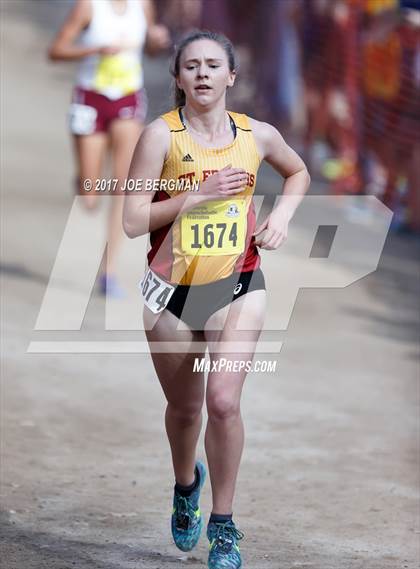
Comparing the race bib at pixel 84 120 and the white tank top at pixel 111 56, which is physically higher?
the white tank top at pixel 111 56

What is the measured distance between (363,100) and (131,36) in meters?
4.52

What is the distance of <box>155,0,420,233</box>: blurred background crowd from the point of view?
1209cm

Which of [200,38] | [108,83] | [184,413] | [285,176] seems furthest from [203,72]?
[108,83]

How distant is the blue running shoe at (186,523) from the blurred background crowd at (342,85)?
22.5 ft

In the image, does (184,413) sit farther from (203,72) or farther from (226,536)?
(203,72)

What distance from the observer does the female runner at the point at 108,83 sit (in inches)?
356

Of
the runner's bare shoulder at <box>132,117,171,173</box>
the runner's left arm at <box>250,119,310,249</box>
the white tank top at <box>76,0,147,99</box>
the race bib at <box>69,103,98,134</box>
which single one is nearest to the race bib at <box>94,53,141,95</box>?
the white tank top at <box>76,0,147,99</box>

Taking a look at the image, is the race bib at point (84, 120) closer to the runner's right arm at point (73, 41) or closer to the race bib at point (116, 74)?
the race bib at point (116, 74)

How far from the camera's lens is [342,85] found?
1419 cm

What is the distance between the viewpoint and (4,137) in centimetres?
1595

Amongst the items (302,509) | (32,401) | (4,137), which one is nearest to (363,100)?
(4,137)

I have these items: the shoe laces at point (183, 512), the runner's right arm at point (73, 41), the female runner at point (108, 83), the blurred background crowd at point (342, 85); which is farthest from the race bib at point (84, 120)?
the shoe laces at point (183, 512)

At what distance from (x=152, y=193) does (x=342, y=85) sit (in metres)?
9.72

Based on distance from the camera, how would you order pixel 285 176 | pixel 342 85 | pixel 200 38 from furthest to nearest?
1. pixel 342 85
2. pixel 285 176
3. pixel 200 38
